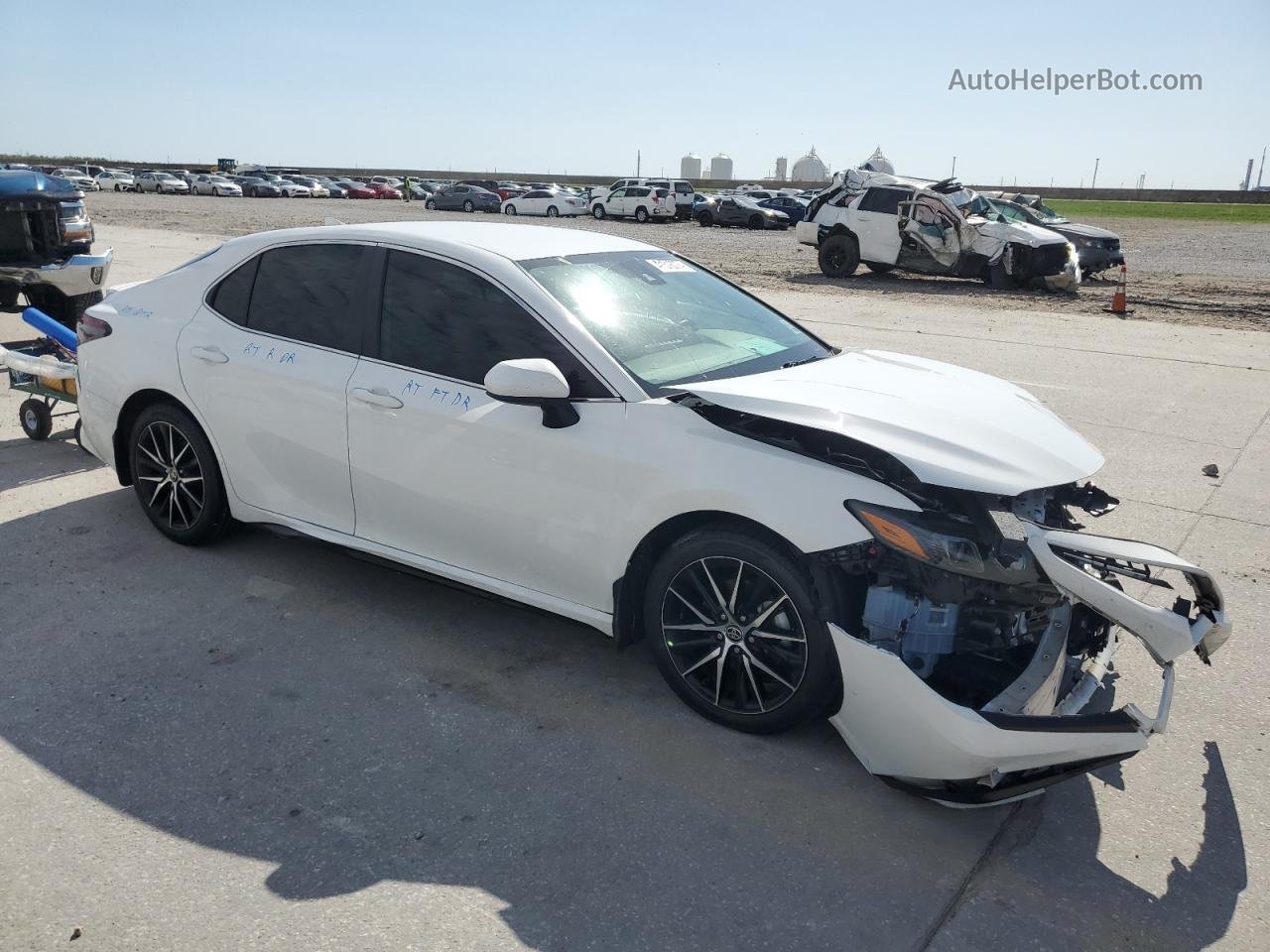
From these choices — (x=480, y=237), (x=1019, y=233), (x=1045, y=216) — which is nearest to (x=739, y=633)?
(x=480, y=237)

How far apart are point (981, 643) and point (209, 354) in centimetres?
363

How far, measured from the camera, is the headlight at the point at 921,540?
3.07 metres

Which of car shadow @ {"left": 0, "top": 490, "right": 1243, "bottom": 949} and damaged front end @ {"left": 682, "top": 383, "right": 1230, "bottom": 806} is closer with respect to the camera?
car shadow @ {"left": 0, "top": 490, "right": 1243, "bottom": 949}

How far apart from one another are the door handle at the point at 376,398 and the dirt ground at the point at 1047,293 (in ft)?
48.2

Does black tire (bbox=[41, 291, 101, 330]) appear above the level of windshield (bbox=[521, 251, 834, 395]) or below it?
below

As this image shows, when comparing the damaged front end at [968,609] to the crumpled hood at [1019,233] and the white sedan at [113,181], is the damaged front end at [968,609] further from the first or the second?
the white sedan at [113,181]

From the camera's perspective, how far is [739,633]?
3.46 m

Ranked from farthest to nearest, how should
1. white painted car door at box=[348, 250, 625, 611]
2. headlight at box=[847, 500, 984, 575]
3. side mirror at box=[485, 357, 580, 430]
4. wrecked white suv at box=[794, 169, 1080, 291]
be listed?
wrecked white suv at box=[794, 169, 1080, 291] → white painted car door at box=[348, 250, 625, 611] → side mirror at box=[485, 357, 580, 430] → headlight at box=[847, 500, 984, 575]

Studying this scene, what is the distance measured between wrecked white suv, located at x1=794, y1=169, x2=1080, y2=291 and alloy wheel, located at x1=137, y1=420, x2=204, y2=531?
18.2 metres

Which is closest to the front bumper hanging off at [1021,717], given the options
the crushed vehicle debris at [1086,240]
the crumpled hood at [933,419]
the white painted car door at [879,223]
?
the crumpled hood at [933,419]

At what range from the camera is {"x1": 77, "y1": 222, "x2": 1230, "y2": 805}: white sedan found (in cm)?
310

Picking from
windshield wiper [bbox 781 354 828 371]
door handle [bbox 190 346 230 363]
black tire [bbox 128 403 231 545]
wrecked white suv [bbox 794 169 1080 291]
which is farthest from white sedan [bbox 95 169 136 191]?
windshield wiper [bbox 781 354 828 371]

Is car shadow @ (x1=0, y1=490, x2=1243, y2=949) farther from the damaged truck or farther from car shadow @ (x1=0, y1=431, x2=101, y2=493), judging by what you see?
the damaged truck

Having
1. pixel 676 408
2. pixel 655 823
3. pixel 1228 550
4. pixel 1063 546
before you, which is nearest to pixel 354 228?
pixel 676 408
